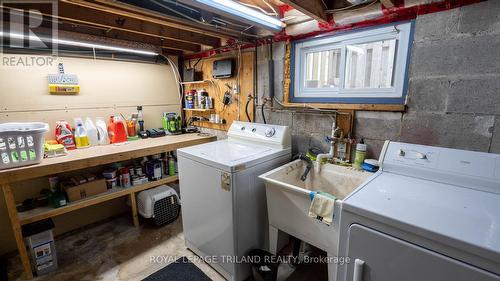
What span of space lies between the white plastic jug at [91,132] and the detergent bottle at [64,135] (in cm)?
15

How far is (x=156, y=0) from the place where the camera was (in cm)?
154

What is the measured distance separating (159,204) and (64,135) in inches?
45.2

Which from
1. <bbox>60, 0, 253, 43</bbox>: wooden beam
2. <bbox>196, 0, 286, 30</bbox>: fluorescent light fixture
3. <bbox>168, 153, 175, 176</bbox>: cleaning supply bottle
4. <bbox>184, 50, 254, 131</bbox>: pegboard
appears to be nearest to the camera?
<bbox>196, 0, 286, 30</bbox>: fluorescent light fixture

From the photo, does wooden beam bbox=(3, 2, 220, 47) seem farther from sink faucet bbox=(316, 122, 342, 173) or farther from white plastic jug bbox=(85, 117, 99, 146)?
sink faucet bbox=(316, 122, 342, 173)

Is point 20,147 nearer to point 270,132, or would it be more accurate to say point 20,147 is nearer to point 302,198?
point 270,132

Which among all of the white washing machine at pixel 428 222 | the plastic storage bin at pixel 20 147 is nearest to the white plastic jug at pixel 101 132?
the plastic storage bin at pixel 20 147

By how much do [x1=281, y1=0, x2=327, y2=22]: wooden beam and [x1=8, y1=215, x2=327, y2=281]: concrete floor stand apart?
199cm

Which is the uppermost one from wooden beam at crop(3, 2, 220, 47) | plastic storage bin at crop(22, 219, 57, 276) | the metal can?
wooden beam at crop(3, 2, 220, 47)

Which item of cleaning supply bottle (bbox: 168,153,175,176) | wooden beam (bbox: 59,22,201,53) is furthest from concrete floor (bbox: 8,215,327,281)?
wooden beam (bbox: 59,22,201,53)

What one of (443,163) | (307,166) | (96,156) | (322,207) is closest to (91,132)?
(96,156)

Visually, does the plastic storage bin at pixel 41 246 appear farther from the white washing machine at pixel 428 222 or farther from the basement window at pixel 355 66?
the basement window at pixel 355 66

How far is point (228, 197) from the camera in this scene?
161 centimetres

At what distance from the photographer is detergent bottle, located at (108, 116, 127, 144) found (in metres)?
2.54

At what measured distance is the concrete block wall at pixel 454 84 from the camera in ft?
4.26
